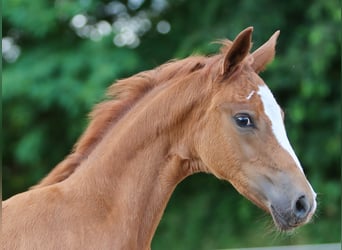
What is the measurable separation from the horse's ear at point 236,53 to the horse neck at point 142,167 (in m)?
0.19

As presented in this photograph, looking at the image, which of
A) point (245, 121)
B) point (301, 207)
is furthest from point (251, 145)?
point (301, 207)

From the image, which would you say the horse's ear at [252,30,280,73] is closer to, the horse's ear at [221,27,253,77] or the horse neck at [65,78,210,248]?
the horse's ear at [221,27,253,77]

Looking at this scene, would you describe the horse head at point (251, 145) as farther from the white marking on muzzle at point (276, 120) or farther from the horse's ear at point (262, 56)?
the horse's ear at point (262, 56)

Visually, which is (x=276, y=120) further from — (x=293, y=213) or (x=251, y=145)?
(x=293, y=213)

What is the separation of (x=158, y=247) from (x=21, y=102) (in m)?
2.15

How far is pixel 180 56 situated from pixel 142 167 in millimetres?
3956

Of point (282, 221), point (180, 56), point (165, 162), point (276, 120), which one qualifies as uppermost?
point (276, 120)

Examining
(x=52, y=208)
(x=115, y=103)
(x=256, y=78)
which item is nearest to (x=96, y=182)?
(x=52, y=208)

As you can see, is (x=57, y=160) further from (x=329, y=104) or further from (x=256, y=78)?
(x=256, y=78)

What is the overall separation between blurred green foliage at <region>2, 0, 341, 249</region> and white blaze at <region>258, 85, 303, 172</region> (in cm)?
353

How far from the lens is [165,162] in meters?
2.42

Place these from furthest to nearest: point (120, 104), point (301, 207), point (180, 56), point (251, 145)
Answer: point (180, 56) → point (120, 104) → point (251, 145) → point (301, 207)

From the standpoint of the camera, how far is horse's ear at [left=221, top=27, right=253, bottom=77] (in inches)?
93.4

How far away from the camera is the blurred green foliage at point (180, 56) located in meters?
5.97
